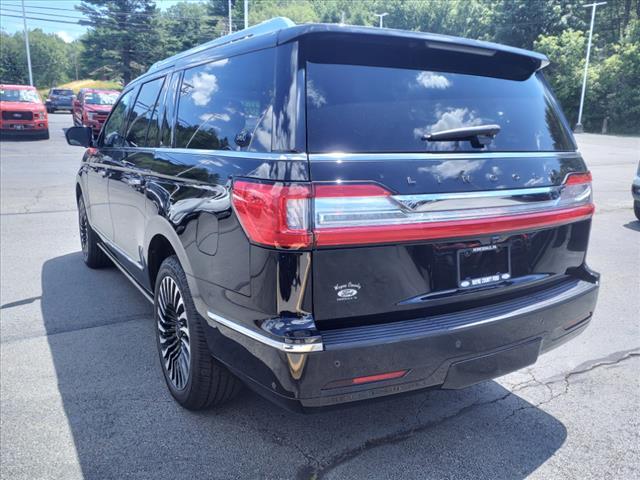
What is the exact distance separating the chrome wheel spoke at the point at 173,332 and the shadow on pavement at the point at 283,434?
0.22m

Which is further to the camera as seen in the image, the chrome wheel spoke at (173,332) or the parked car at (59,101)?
the parked car at (59,101)

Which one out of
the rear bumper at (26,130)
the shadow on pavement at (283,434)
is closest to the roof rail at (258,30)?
the shadow on pavement at (283,434)

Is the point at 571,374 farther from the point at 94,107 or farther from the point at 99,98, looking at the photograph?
the point at 99,98

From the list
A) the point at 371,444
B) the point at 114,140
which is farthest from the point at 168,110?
the point at 371,444

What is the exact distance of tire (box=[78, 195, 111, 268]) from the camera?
573 centimetres

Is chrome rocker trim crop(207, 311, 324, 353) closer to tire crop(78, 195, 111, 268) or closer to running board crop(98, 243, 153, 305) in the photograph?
running board crop(98, 243, 153, 305)

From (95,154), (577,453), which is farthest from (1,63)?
(577,453)

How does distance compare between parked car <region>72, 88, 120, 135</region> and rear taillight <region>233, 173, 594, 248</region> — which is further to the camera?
parked car <region>72, 88, 120, 135</region>

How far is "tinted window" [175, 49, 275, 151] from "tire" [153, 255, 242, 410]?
77cm

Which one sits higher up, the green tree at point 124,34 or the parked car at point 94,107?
the green tree at point 124,34

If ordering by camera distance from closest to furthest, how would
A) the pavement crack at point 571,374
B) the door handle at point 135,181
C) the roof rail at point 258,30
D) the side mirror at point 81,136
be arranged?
the roof rail at point 258,30
the pavement crack at point 571,374
the door handle at point 135,181
the side mirror at point 81,136

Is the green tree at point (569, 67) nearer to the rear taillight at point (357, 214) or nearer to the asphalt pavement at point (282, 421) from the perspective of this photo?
the asphalt pavement at point (282, 421)

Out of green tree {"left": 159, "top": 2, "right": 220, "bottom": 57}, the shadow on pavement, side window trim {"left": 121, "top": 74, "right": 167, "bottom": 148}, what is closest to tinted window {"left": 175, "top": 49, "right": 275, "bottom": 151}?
side window trim {"left": 121, "top": 74, "right": 167, "bottom": 148}

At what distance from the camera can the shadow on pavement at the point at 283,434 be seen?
259 cm
